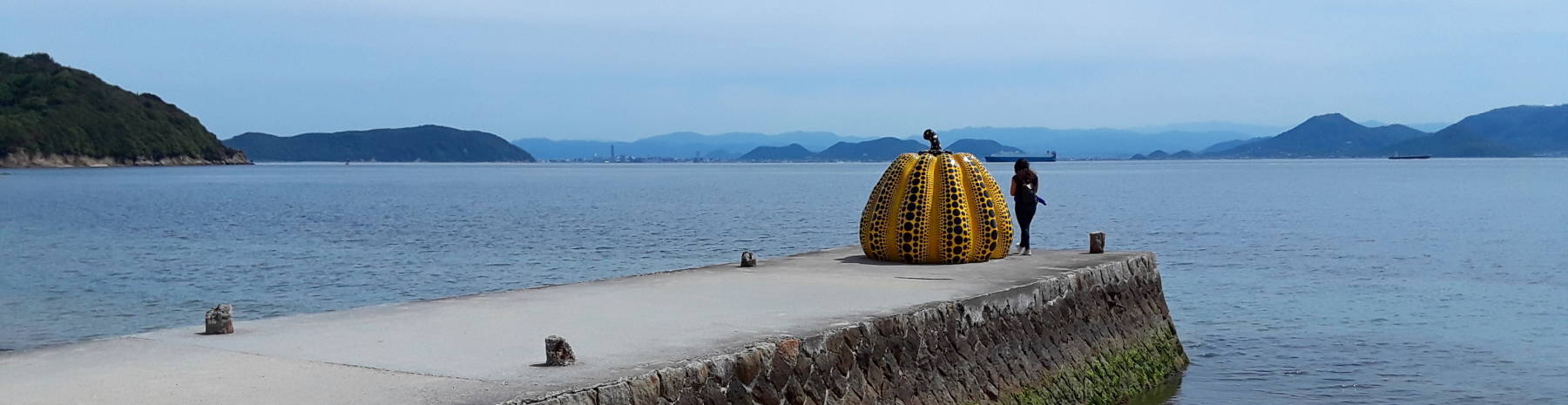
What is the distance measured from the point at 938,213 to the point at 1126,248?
23891 mm

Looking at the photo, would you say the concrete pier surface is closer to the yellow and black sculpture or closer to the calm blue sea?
the yellow and black sculpture

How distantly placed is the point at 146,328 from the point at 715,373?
15.5 m

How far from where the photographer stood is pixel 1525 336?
2112 cm

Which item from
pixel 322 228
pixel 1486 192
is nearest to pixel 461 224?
pixel 322 228

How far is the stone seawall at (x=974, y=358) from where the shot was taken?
976cm

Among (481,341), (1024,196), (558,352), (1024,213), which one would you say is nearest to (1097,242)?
(1024,213)

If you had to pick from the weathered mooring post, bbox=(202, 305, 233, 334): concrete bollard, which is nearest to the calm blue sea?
Answer: the weathered mooring post

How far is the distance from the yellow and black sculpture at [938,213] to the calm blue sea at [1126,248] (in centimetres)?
300

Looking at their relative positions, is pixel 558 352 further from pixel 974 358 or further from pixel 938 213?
pixel 938 213

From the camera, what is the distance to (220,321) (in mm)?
11062

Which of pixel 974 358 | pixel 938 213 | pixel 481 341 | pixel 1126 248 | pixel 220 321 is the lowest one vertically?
pixel 1126 248

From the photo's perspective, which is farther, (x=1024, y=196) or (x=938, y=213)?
(x=1024, y=196)

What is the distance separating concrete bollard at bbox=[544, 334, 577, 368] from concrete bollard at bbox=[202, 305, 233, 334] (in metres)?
3.26

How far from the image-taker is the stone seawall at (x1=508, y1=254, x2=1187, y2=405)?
384 inches
